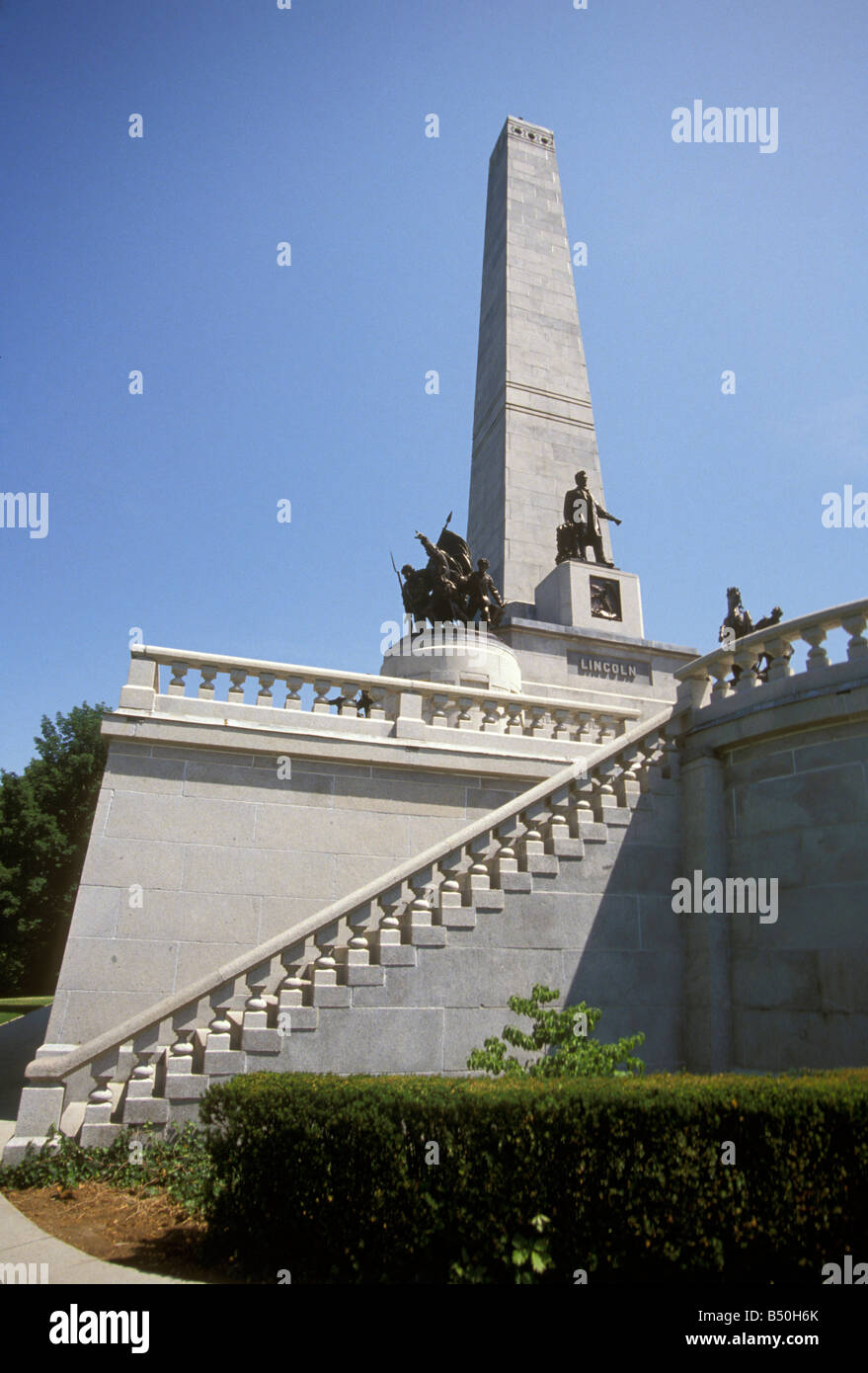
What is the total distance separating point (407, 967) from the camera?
8.92 metres

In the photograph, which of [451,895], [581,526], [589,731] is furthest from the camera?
[581,526]

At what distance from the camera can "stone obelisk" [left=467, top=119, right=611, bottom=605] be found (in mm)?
26156

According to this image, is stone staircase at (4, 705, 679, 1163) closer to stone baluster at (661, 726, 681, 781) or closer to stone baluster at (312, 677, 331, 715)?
stone baluster at (661, 726, 681, 781)

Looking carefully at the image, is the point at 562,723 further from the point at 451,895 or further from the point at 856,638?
the point at 451,895

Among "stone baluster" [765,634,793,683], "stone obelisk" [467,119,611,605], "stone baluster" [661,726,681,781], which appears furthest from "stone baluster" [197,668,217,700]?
"stone obelisk" [467,119,611,605]

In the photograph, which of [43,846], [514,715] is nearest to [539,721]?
[514,715]

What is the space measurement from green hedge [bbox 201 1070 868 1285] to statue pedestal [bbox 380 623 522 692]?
11.9 meters

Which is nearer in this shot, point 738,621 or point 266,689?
point 266,689

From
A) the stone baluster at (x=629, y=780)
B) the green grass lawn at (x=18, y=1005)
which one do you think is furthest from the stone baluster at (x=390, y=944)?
the green grass lawn at (x=18, y=1005)

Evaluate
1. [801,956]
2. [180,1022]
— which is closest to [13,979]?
[180,1022]

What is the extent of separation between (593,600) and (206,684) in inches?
535

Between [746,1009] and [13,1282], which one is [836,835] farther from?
[13,1282]

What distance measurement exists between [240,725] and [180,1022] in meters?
4.90
